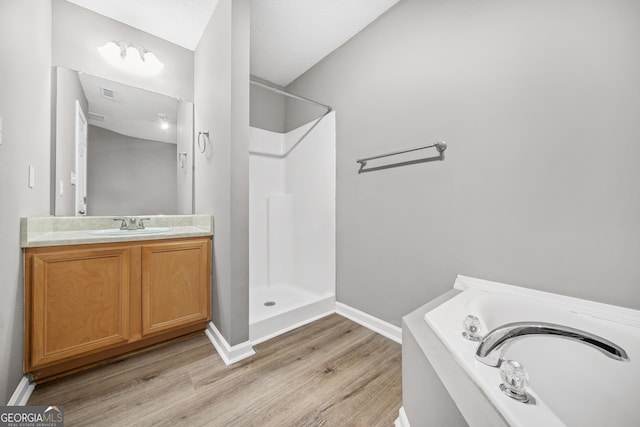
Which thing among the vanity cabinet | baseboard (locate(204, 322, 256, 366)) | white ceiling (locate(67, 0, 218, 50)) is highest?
white ceiling (locate(67, 0, 218, 50))

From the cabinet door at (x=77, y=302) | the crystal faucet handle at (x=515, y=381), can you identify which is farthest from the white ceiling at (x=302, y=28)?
the crystal faucet handle at (x=515, y=381)

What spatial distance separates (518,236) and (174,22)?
2.88 meters

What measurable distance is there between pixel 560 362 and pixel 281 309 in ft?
5.49

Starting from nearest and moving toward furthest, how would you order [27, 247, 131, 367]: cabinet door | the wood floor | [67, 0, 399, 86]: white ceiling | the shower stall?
the wood floor → [27, 247, 131, 367]: cabinet door → [67, 0, 399, 86]: white ceiling → the shower stall

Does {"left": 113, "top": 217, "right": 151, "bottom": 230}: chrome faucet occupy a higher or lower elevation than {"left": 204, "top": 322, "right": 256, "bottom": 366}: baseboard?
higher

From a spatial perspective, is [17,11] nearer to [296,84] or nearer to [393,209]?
[296,84]

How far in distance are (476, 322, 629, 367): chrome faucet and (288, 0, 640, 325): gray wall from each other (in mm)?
636

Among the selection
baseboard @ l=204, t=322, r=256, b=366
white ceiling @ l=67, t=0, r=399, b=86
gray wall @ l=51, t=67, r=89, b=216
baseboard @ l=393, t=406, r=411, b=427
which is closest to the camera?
baseboard @ l=393, t=406, r=411, b=427

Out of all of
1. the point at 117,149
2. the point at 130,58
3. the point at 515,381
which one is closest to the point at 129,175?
the point at 117,149

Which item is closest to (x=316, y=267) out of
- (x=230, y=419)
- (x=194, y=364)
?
(x=194, y=364)

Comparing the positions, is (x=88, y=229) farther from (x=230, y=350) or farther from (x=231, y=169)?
(x=230, y=350)

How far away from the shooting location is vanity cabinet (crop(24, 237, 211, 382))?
125 centimetres

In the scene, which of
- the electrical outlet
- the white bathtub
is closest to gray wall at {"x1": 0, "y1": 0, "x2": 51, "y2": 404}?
the electrical outlet

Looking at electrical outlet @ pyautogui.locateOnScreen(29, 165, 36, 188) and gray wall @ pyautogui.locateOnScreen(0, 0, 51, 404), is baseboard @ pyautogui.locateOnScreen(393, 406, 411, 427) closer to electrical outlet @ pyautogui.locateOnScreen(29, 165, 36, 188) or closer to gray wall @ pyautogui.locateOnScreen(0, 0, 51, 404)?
gray wall @ pyautogui.locateOnScreen(0, 0, 51, 404)
